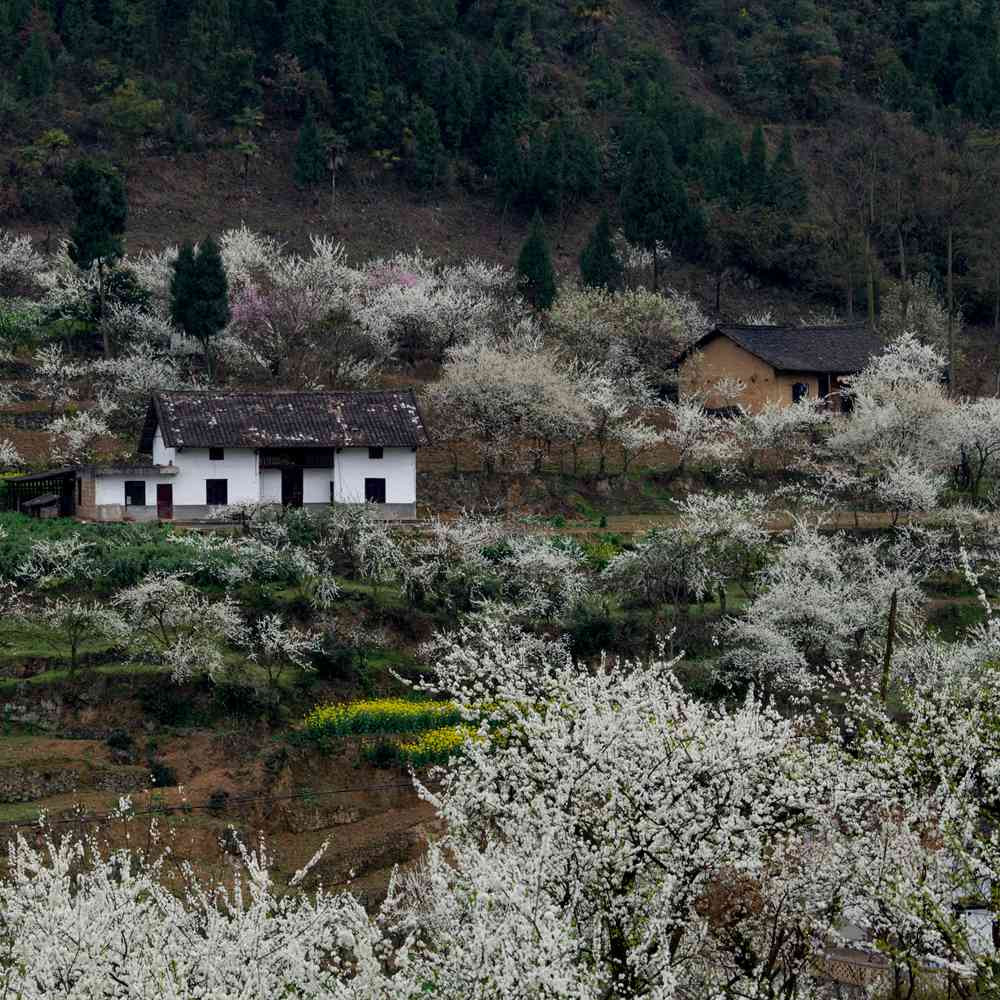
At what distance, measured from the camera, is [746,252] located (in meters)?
70.5

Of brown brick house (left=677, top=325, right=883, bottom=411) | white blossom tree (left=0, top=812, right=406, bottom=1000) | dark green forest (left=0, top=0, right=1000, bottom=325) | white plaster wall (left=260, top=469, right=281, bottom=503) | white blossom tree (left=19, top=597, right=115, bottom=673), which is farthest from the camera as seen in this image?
dark green forest (left=0, top=0, right=1000, bottom=325)

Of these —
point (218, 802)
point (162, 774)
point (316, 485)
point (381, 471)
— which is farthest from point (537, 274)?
point (218, 802)

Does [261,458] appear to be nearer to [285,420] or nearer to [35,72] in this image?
[285,420]

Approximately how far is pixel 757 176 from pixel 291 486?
34.7 m

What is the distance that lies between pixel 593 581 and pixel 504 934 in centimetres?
2608

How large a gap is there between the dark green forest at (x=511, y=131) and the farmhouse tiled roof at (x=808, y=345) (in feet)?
32.0

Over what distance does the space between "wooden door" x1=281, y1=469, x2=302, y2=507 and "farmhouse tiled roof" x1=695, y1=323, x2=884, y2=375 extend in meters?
16.6

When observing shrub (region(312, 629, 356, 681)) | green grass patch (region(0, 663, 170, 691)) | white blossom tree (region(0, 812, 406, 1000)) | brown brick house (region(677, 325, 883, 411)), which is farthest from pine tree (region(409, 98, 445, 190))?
white blossom tree (region(0, 812, 406, 1000))

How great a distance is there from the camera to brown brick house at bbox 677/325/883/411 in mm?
54188

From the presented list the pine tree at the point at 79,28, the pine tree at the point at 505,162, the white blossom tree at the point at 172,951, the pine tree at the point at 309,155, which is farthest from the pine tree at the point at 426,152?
the white blossom tree at the point at 172,951

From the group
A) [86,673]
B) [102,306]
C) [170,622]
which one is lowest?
[86,673]

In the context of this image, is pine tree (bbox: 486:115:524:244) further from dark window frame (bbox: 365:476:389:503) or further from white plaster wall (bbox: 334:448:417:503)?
dark window frame (bbox: 365:476:389:503)

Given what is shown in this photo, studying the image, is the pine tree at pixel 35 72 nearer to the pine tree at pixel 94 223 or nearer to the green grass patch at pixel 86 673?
the pine tree at pixel 94 223

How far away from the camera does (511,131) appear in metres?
74.4
